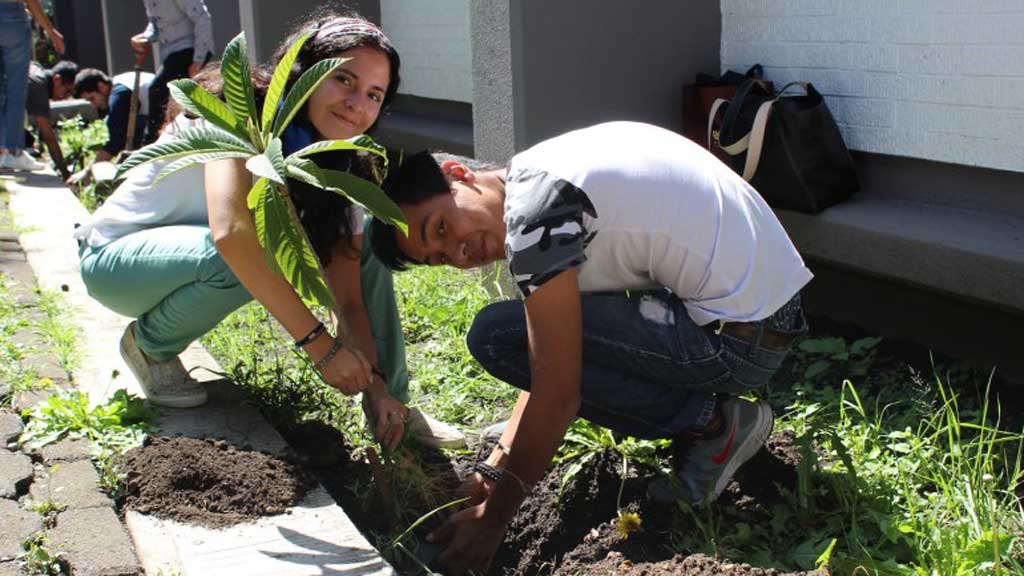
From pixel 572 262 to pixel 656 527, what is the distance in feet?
2.41

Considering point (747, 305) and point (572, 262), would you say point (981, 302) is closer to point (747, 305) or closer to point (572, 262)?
point (747, 305)

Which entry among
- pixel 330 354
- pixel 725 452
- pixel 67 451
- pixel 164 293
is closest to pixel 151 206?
pixel 164 293

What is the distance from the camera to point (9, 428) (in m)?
3.34

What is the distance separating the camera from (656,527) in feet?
8.95

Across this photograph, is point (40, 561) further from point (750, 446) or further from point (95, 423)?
point (750, 446)

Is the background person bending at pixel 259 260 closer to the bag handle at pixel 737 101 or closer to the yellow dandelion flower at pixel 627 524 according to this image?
the yellow dandelion flower at pixel 627 524

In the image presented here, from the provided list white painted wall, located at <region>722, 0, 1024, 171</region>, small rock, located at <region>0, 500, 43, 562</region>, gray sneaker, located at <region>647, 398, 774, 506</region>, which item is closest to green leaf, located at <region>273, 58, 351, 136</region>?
small rock, located at <region>0, 500, 43, 562</region>

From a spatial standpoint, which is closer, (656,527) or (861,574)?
(861,574)

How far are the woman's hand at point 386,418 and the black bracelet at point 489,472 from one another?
1.06ft

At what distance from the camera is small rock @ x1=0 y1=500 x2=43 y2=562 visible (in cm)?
258

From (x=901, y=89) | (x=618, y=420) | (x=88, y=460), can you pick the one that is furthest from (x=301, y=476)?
(x=901, y=89)

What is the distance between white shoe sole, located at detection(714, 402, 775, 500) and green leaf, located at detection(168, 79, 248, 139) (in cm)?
138

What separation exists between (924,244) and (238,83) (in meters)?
2.30

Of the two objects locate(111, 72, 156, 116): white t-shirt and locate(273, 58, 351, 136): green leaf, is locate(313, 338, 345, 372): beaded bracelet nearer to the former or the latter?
locate(273, 58, 351, 136): green leaf
